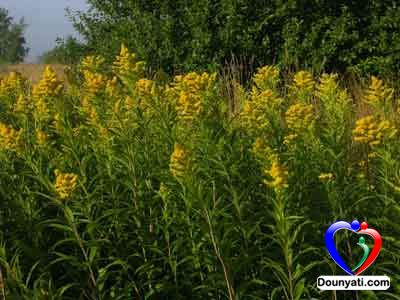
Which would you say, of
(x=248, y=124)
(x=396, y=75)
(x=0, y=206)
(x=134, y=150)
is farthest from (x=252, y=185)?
(x=396, y=75)

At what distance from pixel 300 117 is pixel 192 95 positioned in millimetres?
609

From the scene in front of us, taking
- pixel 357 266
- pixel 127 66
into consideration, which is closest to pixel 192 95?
pixel 127 66

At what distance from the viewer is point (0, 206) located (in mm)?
3555

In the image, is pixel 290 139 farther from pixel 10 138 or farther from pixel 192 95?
pixel 10 138

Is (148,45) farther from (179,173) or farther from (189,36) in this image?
(179,173)

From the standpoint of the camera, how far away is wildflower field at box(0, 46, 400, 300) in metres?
2.95

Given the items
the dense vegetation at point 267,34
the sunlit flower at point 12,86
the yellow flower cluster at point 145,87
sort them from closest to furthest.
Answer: the yellow flower cluster at point 145,87
the sunlit flower at point 12,86
the dense vegetation at point 267,34

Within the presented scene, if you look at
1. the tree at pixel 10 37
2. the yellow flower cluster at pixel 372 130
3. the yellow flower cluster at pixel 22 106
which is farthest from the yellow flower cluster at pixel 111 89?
the tree at pixel 10 37

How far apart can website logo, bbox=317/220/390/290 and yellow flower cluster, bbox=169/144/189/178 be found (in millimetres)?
794

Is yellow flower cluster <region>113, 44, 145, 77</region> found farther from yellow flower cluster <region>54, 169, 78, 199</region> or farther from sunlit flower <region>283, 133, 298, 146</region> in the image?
yellow flower cluster <region>54, 169, 78, 199</region>

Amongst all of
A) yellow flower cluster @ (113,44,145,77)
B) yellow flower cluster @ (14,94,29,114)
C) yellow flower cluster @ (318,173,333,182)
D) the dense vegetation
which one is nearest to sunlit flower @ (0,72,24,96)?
yellow flower cluster @ (14,94,29,114)

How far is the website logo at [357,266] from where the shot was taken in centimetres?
304

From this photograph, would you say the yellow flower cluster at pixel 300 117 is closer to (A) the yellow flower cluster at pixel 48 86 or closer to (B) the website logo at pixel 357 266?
(B) the website logo at pixel 357 266

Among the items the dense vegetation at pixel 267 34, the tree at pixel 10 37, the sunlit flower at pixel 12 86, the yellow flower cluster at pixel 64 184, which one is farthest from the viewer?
the tree at pixel 10 37
